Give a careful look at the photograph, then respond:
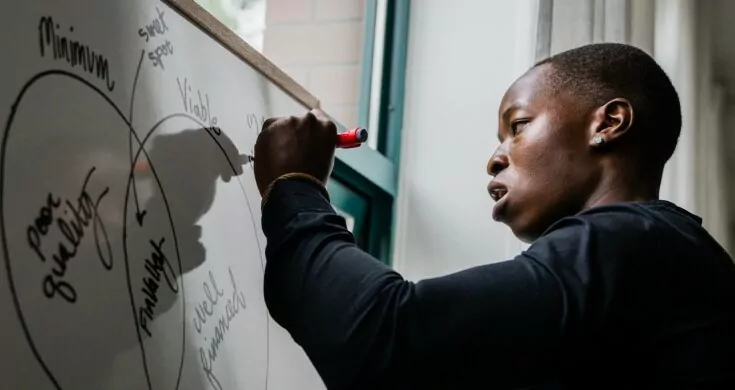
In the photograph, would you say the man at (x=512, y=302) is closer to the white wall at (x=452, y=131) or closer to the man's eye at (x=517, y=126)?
the man's eye at (x=517, y=126)

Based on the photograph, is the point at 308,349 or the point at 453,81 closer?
the point at 308,349

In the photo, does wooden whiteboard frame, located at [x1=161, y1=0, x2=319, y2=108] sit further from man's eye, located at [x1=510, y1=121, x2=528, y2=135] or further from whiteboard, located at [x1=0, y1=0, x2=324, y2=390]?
man's eye, located at [x1=510, y1=121, x2=528, y2=135]

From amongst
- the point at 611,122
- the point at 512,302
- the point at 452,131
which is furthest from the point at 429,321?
the point at 452,131

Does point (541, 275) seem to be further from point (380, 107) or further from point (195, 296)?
point (380, 107)

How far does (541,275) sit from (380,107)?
3.04ft

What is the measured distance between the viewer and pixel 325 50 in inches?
58.9

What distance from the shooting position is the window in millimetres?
1408

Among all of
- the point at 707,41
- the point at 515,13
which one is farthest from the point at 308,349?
the point at 707,41

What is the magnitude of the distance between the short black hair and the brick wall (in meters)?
0.65

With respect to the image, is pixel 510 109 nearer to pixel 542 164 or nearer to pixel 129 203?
pixel 542 164

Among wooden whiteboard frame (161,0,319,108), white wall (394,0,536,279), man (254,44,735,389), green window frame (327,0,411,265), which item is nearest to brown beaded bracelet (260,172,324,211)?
man (254,44,735,389)

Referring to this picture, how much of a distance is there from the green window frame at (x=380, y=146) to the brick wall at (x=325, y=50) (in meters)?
0.02

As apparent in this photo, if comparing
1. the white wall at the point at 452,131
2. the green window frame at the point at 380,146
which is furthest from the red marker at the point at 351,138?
the white wall at the point at 452,131

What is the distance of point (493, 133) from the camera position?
58.2 inches
